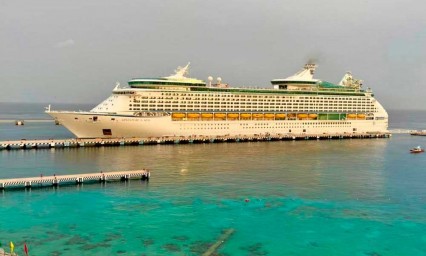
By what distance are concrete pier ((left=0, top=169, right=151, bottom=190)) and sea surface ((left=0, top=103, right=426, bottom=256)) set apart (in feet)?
4.48

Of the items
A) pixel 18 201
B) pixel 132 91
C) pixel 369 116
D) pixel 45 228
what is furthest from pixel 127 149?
pixel 369 116

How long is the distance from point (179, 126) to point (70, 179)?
3895cm

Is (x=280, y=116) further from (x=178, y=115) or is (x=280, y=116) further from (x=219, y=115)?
(x=178, y=115)

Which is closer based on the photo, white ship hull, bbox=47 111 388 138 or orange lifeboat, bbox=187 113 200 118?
white ship hull, bbox=47 111 388 138

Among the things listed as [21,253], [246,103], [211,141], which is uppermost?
[246,103]

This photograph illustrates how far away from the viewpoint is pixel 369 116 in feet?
366

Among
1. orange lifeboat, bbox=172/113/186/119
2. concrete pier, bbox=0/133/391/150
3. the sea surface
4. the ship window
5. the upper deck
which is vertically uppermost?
the upper deck

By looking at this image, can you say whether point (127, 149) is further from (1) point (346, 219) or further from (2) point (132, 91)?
(1) point (346, 219)

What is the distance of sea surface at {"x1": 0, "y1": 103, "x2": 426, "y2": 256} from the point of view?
107 feet

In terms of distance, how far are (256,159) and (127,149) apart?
840 inches

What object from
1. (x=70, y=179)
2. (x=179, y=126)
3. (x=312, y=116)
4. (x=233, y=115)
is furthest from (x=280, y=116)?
(x=70, y=179)

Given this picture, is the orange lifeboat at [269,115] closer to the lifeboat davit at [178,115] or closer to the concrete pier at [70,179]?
the lifeboat davit at [178,115]

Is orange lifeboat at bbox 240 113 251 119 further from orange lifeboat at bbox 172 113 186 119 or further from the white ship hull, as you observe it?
orange lifeboat at bbox 172 113 186 119

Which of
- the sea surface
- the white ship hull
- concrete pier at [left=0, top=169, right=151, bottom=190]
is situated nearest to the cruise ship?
the white ship hull
